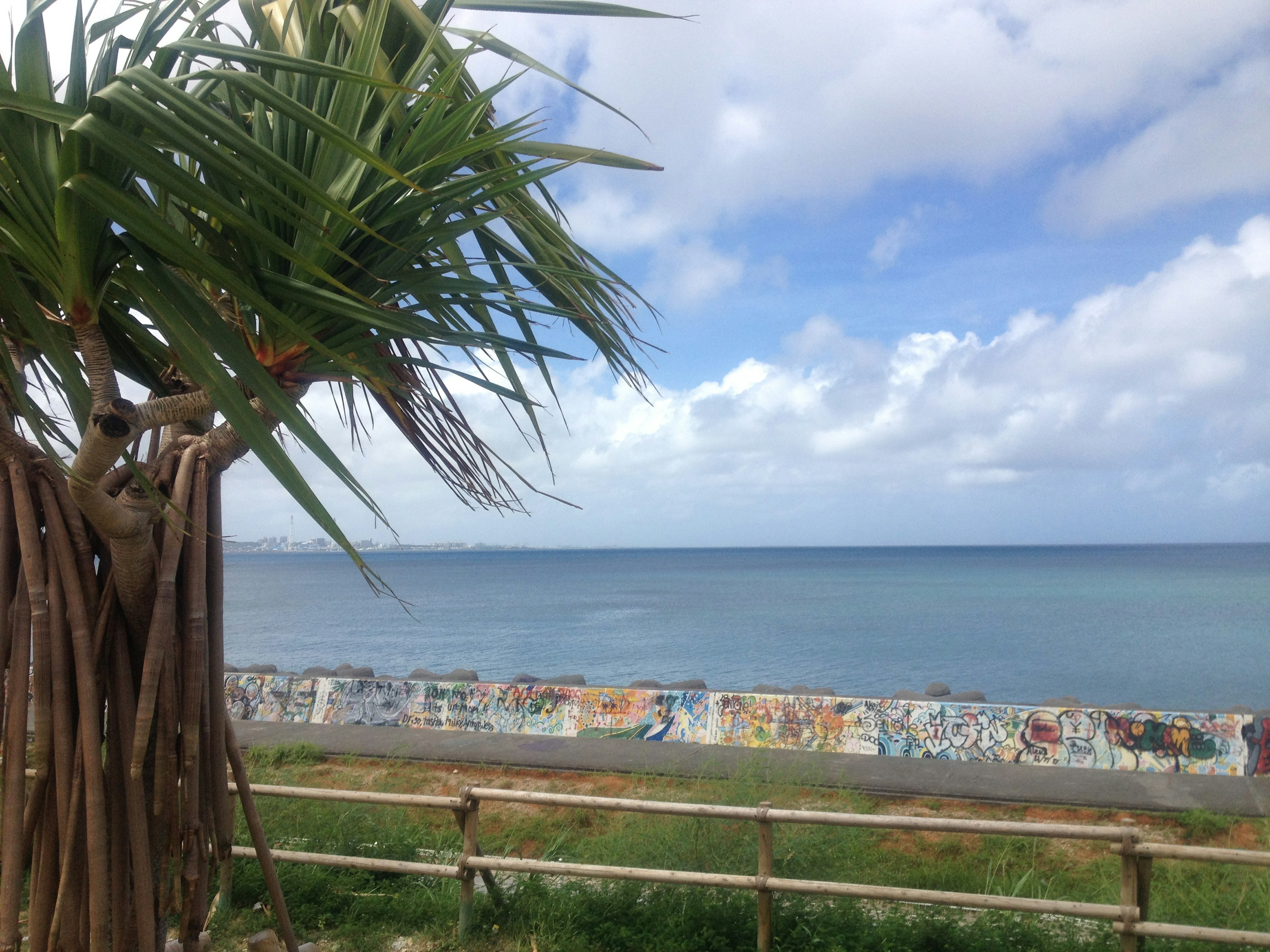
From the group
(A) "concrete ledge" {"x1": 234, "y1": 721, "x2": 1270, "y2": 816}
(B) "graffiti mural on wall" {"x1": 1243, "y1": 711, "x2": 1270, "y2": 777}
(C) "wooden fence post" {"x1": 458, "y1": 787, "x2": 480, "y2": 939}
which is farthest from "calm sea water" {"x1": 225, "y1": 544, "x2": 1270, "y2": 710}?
(C) "wooden fence post" {"x1": 458, "y1": 787, "x2": 480, "y2": 939}

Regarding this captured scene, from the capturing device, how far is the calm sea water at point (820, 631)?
4094 centimetres

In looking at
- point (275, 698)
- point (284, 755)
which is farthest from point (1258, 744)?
point (275, 698)

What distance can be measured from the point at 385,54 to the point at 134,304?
1.05 m

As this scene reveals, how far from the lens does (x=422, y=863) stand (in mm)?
5023

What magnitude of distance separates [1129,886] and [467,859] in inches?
124

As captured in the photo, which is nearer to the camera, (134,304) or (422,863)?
(134,304)

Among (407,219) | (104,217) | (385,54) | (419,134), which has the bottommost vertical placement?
(104,217)

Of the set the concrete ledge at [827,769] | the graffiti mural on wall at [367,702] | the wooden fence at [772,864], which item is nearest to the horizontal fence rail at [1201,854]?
the wooden fence at [772,864]

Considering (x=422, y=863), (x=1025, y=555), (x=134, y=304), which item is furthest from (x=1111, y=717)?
(x=1025, y=555)

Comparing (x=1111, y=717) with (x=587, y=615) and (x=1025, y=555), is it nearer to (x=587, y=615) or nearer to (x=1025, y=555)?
(x=587, y=615)

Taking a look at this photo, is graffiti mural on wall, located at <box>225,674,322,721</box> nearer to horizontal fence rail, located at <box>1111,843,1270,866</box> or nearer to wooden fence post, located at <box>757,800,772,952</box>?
wooden fence post, located at <box>757,800,772,952</box>

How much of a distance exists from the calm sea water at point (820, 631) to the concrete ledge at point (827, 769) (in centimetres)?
2333

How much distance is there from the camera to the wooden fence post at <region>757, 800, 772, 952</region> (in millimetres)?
4438

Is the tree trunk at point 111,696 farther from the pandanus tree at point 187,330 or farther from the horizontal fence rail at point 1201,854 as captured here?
the horizontal fence rail at point 1201,854
